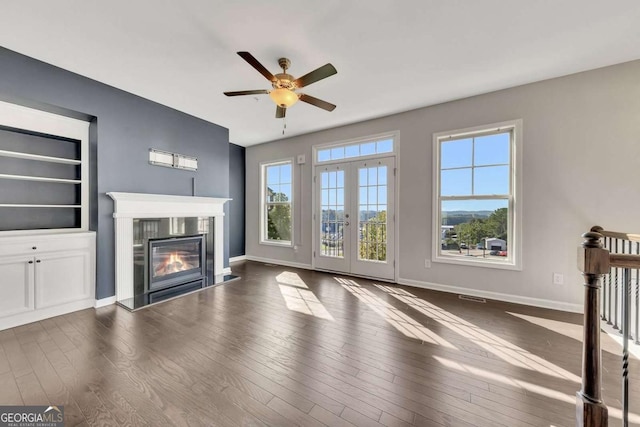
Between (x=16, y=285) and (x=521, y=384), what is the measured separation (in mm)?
4736

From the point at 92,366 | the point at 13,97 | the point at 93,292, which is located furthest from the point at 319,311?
the point at 13,97

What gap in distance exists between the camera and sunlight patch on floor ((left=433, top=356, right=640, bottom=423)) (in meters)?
1.54

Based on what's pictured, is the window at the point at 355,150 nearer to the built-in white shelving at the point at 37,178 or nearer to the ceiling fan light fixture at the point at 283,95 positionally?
the ceiling fan light fixture at the point at 283,95

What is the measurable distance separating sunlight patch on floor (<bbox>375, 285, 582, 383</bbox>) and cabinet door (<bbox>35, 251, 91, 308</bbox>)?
4.09 meters

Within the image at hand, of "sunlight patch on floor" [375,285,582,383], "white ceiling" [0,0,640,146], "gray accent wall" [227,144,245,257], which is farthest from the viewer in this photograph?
"gray accent wall" [227,144,245,257]

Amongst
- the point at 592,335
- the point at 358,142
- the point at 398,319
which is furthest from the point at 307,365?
the point at 358,142

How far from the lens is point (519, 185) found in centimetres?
332

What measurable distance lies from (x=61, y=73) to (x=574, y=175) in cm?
617

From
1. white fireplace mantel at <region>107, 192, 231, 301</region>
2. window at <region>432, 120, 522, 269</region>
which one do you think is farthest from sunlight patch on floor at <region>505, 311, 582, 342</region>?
white fireplace mantel at <region>107, 192, 231, 301</region>

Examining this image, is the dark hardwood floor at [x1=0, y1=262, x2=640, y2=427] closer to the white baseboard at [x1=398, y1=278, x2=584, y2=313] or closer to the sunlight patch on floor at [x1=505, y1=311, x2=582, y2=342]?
the sunlight patch on floor at [x1=505, y1=311, x2=582, y2=342]

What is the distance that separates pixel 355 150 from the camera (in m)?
4.77

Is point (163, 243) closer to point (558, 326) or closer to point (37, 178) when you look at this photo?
point (37, 178)

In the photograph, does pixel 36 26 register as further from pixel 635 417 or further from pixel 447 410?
pixel 635 417

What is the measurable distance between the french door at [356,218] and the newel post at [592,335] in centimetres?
317
